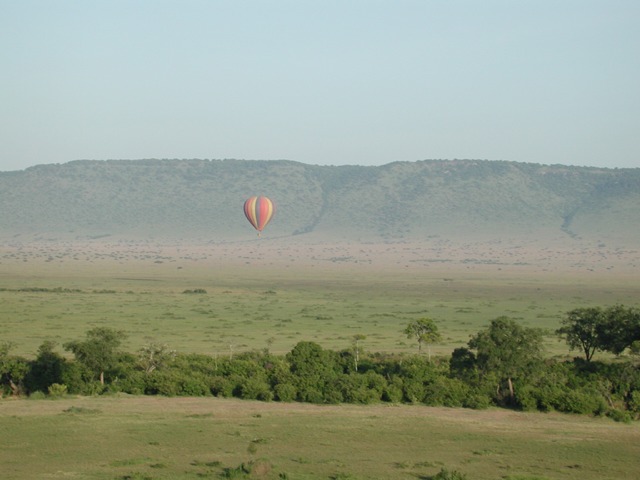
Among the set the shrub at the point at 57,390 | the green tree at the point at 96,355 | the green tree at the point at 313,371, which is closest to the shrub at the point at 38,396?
the shrub at the point at 57,390

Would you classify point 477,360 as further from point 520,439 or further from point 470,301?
point 470,301

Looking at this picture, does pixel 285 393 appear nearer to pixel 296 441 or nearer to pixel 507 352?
pixel 296 441

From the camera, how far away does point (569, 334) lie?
34.3 meters

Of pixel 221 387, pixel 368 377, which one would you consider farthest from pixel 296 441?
pixel 368 377

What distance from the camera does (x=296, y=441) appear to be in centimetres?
2442

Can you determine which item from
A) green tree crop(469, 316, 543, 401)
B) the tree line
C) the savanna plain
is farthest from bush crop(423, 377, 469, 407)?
green tree crop(469, 316, 543, 401)

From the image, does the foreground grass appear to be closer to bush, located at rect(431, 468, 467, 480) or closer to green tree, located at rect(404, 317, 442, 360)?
bush, located at rect(431, 468, 467, 480)

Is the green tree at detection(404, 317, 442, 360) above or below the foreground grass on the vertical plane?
above

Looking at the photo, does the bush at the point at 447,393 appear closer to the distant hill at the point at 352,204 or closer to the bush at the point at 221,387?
the bush at the point at 221,387

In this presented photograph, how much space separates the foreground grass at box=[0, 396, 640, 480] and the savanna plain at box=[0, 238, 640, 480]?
0.05 metres

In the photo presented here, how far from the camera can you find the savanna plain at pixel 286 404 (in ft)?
73.9

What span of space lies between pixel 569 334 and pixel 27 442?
17.4m

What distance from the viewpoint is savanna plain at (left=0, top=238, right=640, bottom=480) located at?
22.5 metres

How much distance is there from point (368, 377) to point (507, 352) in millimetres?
3794
